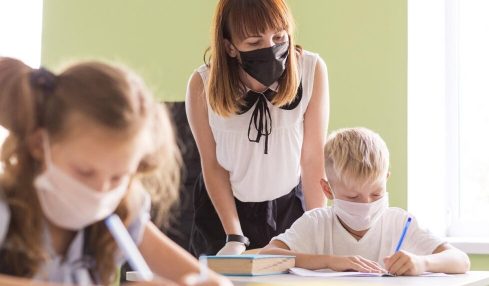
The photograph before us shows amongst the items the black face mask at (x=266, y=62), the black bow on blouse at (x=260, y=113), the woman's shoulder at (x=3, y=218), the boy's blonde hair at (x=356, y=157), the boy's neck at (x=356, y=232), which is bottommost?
the boy's neck at (x=356, y=232)

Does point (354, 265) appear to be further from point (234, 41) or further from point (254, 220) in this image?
point (234, 41)

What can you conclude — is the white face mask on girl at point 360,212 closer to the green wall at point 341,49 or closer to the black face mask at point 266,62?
the black face mask at point 266,62

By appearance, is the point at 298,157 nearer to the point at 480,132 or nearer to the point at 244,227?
the point at 244,227

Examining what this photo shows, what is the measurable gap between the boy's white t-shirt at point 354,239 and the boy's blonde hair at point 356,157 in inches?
4.8

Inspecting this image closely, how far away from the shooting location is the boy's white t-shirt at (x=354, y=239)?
2076 mm

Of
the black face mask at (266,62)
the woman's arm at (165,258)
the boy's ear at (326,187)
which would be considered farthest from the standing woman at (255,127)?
the woman's arm at (165,258)

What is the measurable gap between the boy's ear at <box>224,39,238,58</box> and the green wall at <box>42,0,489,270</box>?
1117mm

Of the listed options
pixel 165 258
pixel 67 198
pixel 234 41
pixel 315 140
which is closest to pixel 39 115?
pixel 67 198

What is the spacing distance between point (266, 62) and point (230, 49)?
0.45ft

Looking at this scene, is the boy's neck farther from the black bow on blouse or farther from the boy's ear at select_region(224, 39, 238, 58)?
the boy's ear at select_region(224, 39, 238, 58)

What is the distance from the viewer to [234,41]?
225 cm

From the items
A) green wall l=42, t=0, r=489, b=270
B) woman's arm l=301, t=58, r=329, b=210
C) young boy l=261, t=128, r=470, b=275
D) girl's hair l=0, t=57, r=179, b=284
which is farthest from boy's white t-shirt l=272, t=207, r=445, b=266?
green wall l=42, t=0, r=489, b=270

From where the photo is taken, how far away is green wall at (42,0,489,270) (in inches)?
139

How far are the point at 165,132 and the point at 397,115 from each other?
97.6 inches
